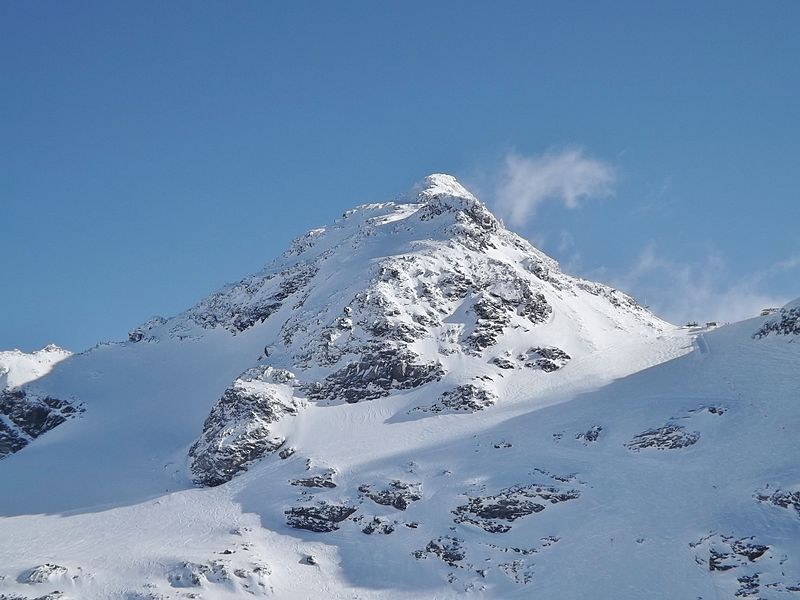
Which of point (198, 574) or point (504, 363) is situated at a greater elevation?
point (504, 363)

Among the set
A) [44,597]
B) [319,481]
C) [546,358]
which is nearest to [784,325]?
[546,358]

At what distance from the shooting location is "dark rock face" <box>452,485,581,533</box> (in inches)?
2247

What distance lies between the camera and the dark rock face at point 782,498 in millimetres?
49219

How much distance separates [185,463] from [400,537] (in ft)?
89.1

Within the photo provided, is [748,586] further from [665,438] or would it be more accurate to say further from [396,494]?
[396,494]

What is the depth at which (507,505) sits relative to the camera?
57.8m

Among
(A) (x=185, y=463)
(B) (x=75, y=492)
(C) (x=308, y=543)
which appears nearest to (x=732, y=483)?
(C) (x=308, y=543)

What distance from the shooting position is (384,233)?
10594 centimetres

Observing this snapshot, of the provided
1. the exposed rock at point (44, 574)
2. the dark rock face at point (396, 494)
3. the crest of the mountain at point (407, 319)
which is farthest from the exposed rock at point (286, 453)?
the exposed rock at point (44, 574)

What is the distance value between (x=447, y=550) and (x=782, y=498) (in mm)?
22492

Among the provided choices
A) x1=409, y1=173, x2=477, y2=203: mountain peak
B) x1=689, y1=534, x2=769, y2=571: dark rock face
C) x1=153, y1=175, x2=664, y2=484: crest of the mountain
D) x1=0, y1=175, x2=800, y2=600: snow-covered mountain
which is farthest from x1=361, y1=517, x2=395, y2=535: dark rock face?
x1=409, y1=173, x2=477, y2=203: mountain peak

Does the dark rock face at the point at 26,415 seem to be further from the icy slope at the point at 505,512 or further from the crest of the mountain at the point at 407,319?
the icy slope at the point at 505,512

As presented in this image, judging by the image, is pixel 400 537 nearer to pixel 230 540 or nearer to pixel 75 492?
pixel 230 540

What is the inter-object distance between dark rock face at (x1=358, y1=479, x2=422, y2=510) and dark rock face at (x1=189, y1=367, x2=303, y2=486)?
45.1 feet
